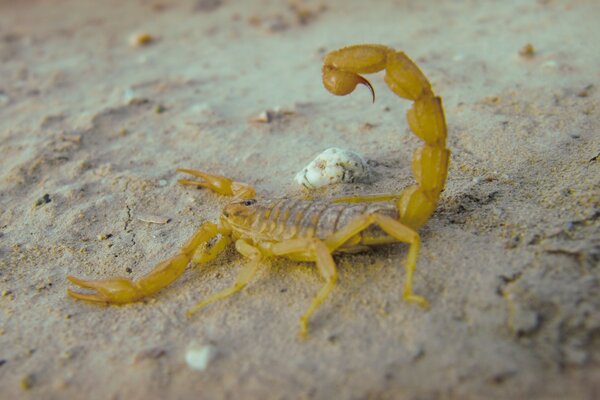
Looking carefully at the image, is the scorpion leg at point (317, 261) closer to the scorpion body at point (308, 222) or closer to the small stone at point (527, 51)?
the scorpion body at point (308, 222)

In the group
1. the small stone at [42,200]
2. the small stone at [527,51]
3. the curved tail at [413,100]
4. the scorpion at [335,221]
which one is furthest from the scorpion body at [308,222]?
the small stone at [527,51]

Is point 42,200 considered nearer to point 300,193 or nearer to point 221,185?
point 221,185

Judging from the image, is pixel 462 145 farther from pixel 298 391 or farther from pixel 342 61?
pixel 298 391

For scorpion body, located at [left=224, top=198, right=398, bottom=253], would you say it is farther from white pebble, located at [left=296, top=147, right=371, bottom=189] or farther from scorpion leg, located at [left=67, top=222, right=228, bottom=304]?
white pebble, located at [left=296, top=147, right=371, bottom=189]

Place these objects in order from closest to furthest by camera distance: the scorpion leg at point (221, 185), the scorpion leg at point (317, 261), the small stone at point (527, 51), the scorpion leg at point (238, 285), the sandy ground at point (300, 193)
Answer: the sandy ground at point (300, 193), the scorpion leg at point (317, 261), the scorpion leg at point (238, 285), the scorpion leg at point (221, 185), the small stone at point (527, 51)

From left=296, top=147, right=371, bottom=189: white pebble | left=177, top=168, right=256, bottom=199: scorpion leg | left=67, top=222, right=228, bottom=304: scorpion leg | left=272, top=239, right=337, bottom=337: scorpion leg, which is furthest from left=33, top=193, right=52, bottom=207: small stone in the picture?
left=272, top=239, right=337, bottom=337: scorpion leg

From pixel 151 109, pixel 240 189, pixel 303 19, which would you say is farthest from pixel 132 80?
pixel 240 189

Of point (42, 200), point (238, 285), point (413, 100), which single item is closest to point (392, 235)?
point (413, 100)
